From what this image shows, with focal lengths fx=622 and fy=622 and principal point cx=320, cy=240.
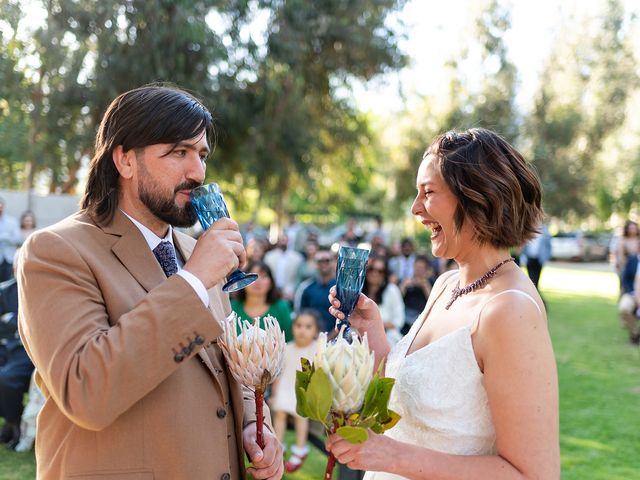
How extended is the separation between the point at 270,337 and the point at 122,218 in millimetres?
664

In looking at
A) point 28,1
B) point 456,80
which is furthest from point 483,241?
point 456,80

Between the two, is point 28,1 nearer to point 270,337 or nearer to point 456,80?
point 270,337

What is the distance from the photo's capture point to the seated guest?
246 inches

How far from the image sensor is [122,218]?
2160 mm

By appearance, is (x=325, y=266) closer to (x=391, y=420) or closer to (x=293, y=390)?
(x=293, y=390)

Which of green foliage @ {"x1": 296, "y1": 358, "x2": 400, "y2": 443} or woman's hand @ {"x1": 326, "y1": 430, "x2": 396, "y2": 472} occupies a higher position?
green foliage @ {"x1": 296, "y1": 358, "x2": 400, "y2": 443}

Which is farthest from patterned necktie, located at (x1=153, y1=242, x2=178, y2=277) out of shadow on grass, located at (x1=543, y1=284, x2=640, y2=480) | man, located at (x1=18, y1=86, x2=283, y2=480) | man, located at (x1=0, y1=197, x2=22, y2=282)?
man, located at (x1=0, y1=197, x2=22, y2=282)

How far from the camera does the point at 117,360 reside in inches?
66.8

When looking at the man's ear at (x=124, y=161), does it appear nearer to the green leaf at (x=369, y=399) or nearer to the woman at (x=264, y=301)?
the green leaf at (x=369, y=399)

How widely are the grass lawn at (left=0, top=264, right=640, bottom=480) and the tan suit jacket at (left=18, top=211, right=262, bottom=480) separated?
161 inches

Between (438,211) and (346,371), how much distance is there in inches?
32.3

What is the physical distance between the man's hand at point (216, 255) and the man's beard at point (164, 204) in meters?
0.19

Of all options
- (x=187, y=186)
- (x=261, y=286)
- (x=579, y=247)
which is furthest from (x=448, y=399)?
(x=579, y=247)

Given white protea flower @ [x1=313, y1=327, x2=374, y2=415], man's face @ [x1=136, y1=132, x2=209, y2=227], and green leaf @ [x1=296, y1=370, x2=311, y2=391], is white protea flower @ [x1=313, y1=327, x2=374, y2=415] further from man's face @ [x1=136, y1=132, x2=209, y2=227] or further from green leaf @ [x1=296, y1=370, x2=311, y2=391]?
man's face @ [x1=136, y1=132, x2=209, y2=227]
